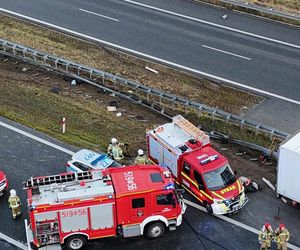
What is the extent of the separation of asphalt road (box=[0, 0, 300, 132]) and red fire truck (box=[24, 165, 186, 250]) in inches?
332

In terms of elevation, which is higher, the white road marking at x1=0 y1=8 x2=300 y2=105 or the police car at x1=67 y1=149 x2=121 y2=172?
the white road marking at x1=0 y1=8 x2=300 y2=105

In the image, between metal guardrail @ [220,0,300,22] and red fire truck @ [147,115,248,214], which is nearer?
red fire truck @ [147,115,248,214]

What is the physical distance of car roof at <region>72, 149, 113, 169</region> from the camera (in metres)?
23.0

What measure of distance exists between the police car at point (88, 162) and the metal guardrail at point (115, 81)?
5.10 meters

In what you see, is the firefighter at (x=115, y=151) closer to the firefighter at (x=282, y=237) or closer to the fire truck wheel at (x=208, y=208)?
the fire truck wheel at (x=208, y=208)

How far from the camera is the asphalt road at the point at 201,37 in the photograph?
29.9 m

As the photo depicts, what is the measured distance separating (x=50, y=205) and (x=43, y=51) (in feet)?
48.9

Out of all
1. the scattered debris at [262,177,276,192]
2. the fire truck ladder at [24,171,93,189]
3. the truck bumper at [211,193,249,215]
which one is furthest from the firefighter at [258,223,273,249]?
the fire truck ladder at [24,171,93,189]

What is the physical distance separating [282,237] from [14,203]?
8.92m

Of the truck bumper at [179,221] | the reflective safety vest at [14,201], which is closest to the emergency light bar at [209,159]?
the truck bumper at [179,221]

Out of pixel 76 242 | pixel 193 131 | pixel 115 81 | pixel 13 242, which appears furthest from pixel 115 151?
pixel 115 81

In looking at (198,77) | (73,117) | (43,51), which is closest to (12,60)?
(43,51)

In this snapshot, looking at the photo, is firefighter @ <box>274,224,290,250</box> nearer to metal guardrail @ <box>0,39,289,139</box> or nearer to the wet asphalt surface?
the wet asphalt surface

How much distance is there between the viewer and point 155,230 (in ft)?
68.3
